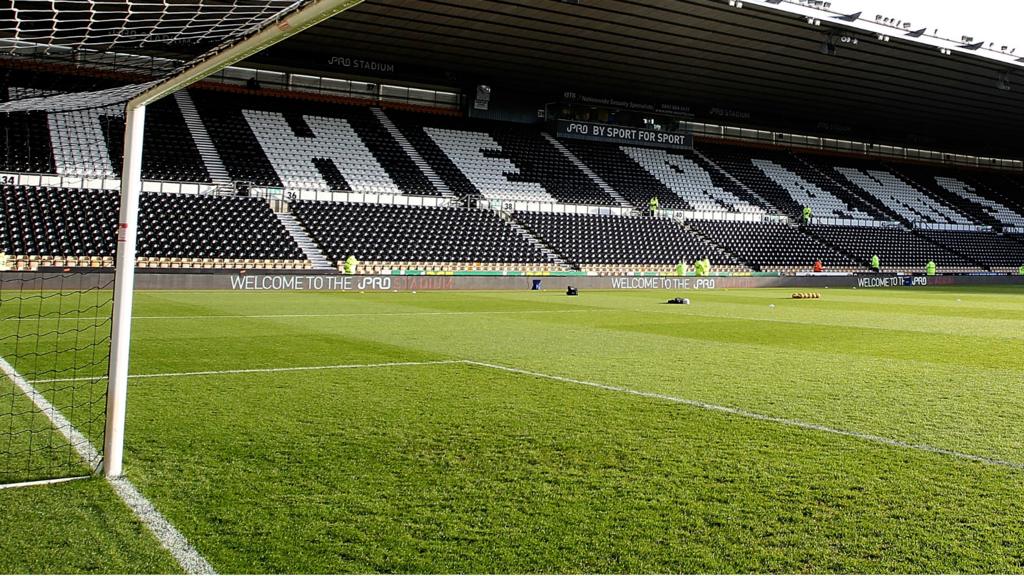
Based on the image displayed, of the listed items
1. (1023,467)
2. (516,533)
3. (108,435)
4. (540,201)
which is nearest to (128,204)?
(108,435)

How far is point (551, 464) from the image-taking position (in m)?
5.04

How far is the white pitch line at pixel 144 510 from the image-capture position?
11.1 feet

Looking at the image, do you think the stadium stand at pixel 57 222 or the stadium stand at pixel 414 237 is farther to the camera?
the stadium stand at pixel 414 237

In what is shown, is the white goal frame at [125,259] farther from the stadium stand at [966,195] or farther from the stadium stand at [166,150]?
the stadium stand at [966,195]

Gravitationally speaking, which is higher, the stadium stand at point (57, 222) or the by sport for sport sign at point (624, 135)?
the by sport for sport sign at point (624, 135)

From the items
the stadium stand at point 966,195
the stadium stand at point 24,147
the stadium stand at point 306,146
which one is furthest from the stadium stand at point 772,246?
the stadium stand at point 24,147

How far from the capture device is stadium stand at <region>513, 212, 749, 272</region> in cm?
3553

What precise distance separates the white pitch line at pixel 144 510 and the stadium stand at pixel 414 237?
2423cm

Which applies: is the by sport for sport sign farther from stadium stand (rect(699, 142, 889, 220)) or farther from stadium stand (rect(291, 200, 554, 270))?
stadium stand (rect(291, 200, 554, 270))

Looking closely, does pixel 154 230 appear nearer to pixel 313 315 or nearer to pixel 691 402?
pixel 313 315

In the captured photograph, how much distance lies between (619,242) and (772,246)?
876 cm

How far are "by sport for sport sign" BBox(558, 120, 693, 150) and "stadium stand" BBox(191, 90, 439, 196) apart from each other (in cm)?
955

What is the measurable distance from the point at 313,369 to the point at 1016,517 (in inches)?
266

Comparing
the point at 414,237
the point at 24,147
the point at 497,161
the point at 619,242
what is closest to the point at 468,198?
the point at 497,161
